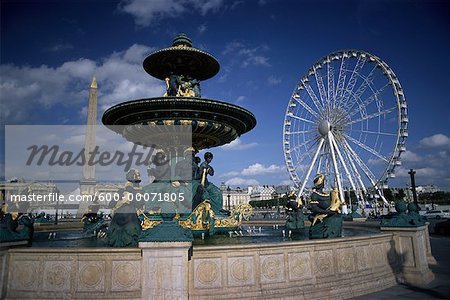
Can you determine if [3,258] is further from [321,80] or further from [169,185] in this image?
[321,80]

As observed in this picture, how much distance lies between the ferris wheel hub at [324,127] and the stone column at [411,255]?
24.6 m

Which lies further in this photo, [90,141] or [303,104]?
[90,141]

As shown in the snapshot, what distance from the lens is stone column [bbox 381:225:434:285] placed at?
659cm

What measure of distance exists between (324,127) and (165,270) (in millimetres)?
28575

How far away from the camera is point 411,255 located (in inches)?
267

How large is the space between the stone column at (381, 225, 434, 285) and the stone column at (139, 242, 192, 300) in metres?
4.61

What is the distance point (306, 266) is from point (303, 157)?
Answer: 97.5 ft

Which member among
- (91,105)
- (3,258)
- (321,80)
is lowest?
(3,258)

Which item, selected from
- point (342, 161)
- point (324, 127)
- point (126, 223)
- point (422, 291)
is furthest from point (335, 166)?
point (126, 223)

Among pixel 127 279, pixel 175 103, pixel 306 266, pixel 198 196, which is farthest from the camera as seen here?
pixel 198 196

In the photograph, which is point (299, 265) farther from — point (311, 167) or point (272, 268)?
point (311, 167)

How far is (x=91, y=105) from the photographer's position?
185 ft

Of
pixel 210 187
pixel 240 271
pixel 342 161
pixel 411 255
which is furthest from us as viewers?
pixel 342 161

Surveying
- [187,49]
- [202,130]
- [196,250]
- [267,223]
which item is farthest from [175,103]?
[267,223]
